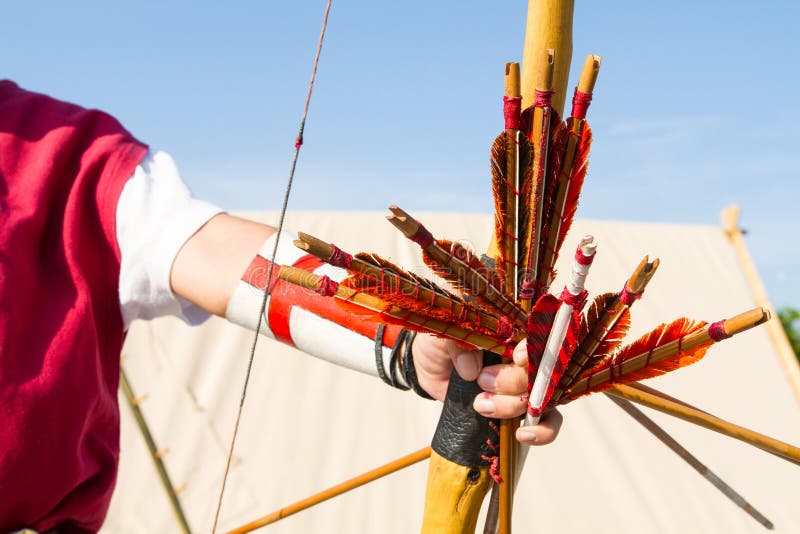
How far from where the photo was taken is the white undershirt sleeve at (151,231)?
0.90 metres

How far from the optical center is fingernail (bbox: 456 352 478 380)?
0.66 meters

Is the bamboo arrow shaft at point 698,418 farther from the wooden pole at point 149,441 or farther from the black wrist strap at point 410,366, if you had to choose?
the wooden pole at point 149,441

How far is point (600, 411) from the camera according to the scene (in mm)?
3314

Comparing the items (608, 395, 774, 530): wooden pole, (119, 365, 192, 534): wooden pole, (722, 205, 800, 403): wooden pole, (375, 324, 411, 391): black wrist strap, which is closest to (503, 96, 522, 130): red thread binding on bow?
(375, 324, 411, 391): black wrist strap

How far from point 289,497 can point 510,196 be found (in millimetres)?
2550

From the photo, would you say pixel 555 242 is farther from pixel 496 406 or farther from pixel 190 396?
pixel 190 396

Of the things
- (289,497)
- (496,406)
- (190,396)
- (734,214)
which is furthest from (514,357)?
(734,214)

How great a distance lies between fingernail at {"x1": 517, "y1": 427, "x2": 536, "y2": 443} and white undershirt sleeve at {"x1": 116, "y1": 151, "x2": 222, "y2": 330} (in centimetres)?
52

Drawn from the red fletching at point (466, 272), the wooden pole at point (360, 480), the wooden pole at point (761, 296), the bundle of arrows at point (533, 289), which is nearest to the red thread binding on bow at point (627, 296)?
the bundle of arrows at point (533, 289)

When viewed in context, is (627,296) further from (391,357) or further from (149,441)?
(149,441)

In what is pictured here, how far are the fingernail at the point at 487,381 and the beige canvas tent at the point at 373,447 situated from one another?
1.96m

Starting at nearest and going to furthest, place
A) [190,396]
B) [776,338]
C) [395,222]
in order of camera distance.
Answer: [395,222] < [190,396] < [776,338]

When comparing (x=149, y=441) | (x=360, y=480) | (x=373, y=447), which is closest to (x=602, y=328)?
(x=360, y=480)

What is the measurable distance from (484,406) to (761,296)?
12.7 feet
